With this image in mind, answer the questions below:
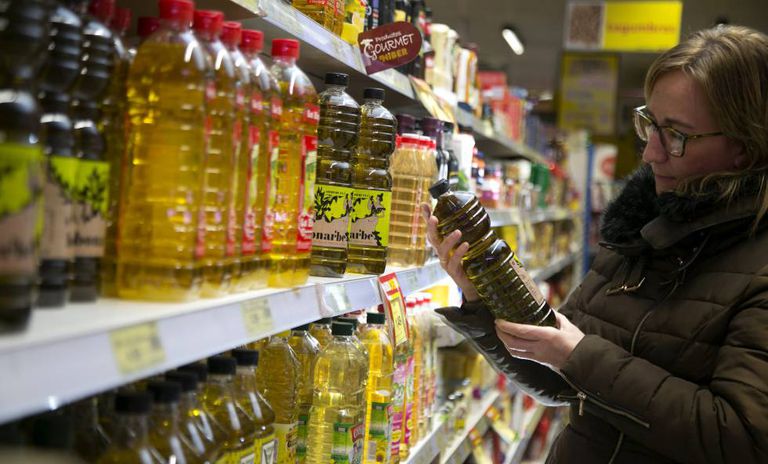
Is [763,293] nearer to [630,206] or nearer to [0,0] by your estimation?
[630,206]

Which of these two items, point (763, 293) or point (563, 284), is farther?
point (563, 284)

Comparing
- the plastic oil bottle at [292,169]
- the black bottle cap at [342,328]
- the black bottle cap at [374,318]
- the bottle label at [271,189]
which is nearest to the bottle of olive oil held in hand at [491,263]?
the black bottle cap at [374,318]

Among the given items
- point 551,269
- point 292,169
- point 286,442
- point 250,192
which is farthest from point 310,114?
point 551,269

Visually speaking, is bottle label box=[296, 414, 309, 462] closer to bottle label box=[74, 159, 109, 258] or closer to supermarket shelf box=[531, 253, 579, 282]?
bottle label box=[74, 159, 109, 258]

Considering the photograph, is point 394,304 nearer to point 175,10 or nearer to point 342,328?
point 342,328

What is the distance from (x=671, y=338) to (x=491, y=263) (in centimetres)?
45

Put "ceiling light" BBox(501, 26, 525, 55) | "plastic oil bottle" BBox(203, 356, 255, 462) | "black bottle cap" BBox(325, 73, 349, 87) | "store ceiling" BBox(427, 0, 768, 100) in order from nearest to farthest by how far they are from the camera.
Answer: "plastic oil bottle" BBox(203, 356, 255, 462), "black bottle cap" BBox(325, 73, 349, 87), "store ceiling" BBox(427, 0, 768, 100), "ceiling light" BBox(501, 26, 525, 55)

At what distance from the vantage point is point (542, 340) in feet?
6.66

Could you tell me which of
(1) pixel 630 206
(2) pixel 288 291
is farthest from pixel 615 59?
(2) pixel 288 291

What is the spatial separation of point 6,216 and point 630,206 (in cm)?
171

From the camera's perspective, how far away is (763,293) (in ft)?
6.07

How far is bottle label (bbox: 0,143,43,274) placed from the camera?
84 centimetres

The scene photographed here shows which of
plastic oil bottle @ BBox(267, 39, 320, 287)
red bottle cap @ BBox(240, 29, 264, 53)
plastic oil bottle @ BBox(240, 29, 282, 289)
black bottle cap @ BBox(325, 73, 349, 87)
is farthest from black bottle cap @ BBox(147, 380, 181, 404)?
black bottle cap @ BBox(325, 73, 349, 87)

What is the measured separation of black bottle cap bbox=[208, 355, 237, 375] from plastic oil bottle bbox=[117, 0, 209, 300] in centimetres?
26
